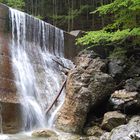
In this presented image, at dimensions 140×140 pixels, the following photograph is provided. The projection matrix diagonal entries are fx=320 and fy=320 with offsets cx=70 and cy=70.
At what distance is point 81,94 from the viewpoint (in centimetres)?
1072

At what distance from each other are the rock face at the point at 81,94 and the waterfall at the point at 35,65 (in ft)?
3.06

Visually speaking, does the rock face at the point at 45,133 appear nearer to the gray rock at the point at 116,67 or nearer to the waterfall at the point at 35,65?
the waterfall at the point at 35,65

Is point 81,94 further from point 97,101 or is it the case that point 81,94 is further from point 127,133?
point 127,133

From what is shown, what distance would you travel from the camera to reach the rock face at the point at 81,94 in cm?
1051

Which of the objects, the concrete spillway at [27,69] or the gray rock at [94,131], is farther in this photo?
the concrete spillway at [27,69]

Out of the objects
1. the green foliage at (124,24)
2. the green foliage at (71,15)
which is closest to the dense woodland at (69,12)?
the green foliage at (71,15)

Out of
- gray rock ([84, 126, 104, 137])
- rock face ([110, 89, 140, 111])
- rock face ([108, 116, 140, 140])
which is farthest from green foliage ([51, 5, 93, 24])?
rock face ([108, 116, 140, 140])

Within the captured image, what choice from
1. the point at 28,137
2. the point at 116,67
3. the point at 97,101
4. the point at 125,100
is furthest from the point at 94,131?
the point at 116,67

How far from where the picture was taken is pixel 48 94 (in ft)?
42.9

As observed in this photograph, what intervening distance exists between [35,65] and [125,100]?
5.06 metres

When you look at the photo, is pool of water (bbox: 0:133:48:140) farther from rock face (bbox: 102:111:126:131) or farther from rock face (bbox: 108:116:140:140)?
rock face (bbox: 108:116:140:140)

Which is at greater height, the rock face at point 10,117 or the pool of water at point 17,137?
the rock face at point 10,117

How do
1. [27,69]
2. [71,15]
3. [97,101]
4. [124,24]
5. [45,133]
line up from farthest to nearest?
[71,15], [124,24], [27,69], [97,101], [45,133]

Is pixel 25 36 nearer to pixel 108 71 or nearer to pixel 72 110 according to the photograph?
pixel 108 71
